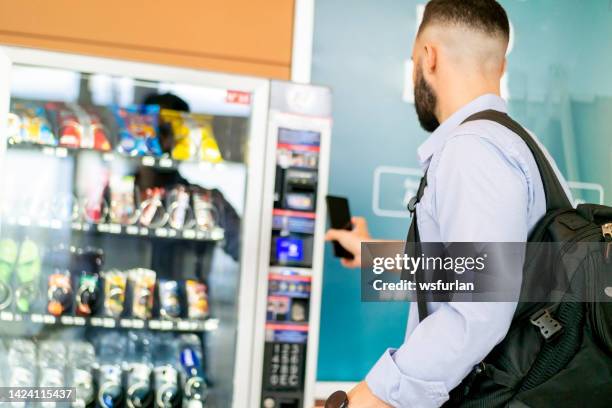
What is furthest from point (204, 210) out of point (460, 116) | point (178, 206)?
point (460, 116)

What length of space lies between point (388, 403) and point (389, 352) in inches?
3.8

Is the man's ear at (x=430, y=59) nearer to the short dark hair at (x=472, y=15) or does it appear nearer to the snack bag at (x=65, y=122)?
the short dark hair at (x=472, y=15)

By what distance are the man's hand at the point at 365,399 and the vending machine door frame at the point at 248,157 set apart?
2.59 feet

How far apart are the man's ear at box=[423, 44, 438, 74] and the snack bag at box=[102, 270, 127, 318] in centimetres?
125

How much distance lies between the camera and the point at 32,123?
2.33 meters

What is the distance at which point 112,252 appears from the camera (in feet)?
8.12

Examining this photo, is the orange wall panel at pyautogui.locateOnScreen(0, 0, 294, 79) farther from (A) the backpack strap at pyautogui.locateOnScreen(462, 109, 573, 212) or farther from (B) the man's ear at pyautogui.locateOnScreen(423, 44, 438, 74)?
(A) the backpack strap at pyautogui.locateOnScreen(462, 109, 573, 212)

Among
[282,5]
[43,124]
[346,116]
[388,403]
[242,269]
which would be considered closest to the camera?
[388,403]

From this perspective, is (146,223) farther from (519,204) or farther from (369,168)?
(519,204)

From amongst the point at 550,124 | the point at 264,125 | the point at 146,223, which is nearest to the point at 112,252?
the point at 146,223

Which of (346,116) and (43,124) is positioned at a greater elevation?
(346,116)

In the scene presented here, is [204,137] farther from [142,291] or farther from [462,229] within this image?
[462,229]

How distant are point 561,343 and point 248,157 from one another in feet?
3.75

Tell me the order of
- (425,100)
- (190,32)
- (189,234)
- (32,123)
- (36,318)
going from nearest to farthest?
(425,100) → (36,318) → (189,234) → (32,123) → (190,32)
